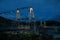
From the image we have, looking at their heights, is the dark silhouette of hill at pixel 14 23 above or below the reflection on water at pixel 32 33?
above

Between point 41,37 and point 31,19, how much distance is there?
0.39m

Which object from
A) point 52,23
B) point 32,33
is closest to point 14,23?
point 32,33

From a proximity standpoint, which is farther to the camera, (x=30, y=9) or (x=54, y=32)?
(x=30, y=9)

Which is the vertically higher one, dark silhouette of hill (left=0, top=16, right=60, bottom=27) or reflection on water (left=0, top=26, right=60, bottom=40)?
dark silhouette of hill (left=0, top=16, right=60, bottom=27)

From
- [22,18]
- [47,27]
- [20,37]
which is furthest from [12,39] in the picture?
[47,27]

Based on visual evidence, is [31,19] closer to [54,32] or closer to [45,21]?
[45,21]

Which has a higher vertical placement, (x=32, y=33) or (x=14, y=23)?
(x=14, y=23)

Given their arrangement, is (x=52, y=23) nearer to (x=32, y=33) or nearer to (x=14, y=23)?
(x=32, y=33)

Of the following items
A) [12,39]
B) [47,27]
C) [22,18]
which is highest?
[22,18]

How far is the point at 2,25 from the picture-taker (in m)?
2.79

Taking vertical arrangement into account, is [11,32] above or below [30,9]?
below

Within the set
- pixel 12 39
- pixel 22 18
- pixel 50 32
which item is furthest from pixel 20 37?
pixel 50 32

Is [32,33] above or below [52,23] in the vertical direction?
below

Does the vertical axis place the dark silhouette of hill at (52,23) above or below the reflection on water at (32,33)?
above
